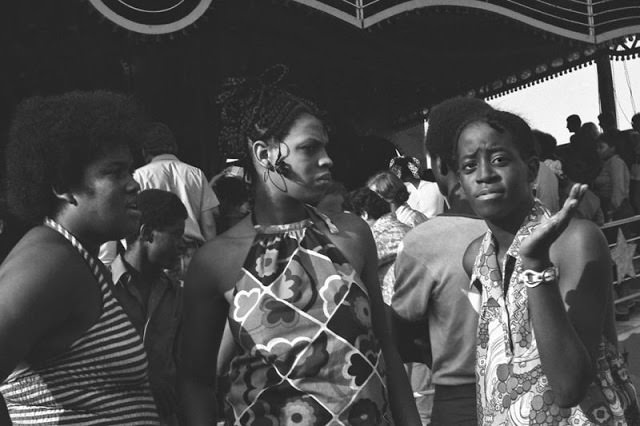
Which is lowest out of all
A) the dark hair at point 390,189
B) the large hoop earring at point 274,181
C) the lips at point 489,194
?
the dark hair at point 390,189

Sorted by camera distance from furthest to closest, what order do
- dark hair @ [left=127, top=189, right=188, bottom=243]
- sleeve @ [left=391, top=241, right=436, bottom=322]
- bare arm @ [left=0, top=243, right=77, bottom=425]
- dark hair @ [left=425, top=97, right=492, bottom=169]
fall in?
dark hair @ [left=127, top=189, right=188, bottom=243] < dark hair @ [left=425, top=97, right=492, bottom=169] < sleeve @ [left=391, top=241, right=436, bottom=322] < bare arm @ [left=0, top=243, right=77, bottom=425]

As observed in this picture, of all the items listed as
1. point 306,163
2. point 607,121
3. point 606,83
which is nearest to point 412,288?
point 306,163

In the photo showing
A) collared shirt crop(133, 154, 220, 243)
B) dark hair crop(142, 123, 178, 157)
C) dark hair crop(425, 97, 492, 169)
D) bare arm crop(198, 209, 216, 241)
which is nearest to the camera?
dark hair crop(425, 97, 492, 169)

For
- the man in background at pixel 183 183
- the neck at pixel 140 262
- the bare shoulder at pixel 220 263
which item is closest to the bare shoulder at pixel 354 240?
the bare shoulder at pixel 220 263

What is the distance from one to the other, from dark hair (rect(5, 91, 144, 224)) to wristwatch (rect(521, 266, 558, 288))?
1192mm

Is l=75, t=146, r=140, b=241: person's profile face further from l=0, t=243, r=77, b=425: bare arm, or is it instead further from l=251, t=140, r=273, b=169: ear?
l=251, t=140, r=273, b=169: ear

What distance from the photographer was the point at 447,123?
350 centimetres

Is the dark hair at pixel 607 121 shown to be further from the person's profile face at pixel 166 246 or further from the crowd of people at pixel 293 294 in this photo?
the crowd of people at pixel 293 294

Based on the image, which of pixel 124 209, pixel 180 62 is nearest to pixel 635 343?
pixel 180 62

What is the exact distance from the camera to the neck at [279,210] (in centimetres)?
295

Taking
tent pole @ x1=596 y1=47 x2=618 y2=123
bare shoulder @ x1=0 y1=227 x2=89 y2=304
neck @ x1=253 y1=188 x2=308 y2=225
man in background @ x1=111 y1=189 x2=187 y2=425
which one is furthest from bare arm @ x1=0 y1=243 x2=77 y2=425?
tent pole @ x1=596 y1=47 x2=618 y2=123

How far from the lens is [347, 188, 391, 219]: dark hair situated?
20.1ft

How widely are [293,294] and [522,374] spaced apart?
687mm

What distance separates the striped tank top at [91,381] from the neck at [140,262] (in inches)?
67.1
